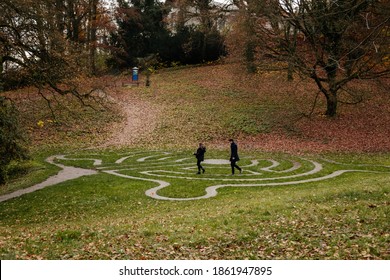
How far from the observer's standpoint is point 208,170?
24.6 metres

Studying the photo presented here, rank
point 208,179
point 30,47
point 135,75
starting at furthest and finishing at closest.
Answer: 1. point 135,75
2. point 208,179
3. point 30,47

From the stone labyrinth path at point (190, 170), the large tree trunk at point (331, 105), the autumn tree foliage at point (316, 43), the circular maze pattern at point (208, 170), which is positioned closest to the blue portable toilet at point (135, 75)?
the autumn tree foliage at point (316, 43)

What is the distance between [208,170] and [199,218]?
10.5 meters

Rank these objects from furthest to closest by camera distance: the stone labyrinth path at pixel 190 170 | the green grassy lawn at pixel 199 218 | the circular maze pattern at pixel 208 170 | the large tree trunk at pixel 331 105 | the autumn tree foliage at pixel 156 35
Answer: the autumn tree foliage at pixel 156 35
the large tree trunk at pixel 331 105
the circular maze pattern at pixel 208 170
the stone labyrinth path at pixel 190 170
the green grassy lawn at pixel 199 218

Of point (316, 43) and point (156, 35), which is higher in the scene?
point (156, 35)

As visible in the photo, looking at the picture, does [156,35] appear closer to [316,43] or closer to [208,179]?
[316,43]

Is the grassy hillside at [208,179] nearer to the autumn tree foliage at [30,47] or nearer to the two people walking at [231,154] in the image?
the two people walking at [231,154]

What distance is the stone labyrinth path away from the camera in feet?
69.4

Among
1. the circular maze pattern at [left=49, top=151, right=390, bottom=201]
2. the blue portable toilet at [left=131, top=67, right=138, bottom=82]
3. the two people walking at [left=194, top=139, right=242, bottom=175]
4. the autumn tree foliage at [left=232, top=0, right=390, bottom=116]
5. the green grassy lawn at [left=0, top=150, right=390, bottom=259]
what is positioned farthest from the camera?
the blue portable toilet at [left=131, top=67, right=138, bottom=82]

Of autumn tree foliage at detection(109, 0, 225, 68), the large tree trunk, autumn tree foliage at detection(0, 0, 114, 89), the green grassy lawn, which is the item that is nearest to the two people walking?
the green grassy lawn

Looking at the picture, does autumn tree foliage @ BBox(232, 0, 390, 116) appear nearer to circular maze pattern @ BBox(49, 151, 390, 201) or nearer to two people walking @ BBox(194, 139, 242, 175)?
circular maze pattern @ BBox(49, 151, 390, 201)

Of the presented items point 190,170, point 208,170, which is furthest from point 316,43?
point 190,170

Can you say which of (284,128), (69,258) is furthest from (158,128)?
(69,258)

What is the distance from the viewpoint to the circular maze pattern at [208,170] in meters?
21.3
